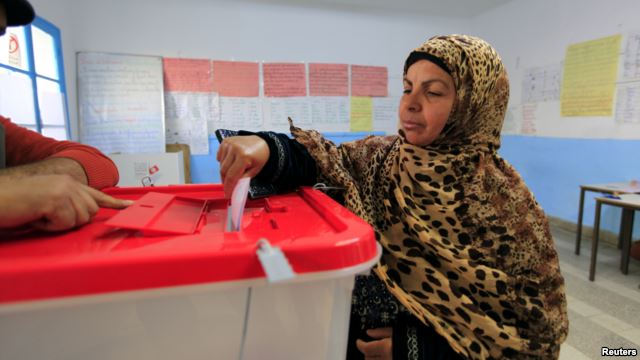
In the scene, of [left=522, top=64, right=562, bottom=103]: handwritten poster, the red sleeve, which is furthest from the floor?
the red sleeve

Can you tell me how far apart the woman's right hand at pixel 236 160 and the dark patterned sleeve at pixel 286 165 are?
0.09 ft

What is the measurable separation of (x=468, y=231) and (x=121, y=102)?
316cm

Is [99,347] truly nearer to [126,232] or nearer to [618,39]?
[126,232]

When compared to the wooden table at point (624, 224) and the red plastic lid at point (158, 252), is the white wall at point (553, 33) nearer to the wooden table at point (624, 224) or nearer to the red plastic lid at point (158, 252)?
the wooden table at point (624, 224)

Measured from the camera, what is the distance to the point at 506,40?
11.9ft

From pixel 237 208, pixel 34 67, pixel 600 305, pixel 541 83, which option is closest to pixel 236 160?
pixel 237 208

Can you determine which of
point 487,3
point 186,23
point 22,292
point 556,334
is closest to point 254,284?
point 22,292

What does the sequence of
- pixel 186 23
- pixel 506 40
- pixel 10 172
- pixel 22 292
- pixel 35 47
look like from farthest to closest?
pixel 506 40, pixel 186 23, pixel 35 47, pixel 10 172, pixel 22 292

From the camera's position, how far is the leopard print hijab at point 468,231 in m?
0.60

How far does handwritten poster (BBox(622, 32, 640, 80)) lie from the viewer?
8.30 feet

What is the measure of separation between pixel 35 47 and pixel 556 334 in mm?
3065

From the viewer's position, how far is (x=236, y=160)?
1.94ft

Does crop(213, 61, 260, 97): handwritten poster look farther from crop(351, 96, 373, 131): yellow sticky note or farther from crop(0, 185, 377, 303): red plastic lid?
crop(0, 185, 377, 303): red plastic lid

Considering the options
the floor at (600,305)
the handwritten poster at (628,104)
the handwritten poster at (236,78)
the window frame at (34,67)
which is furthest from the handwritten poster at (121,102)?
the handwritten poster at (628,104)
